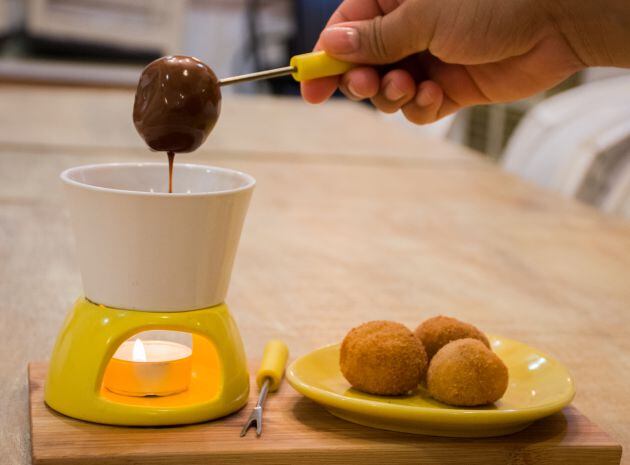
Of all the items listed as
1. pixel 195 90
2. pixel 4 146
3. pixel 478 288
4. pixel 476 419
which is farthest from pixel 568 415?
pixel 4 146

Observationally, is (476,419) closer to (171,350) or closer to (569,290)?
(171,350)

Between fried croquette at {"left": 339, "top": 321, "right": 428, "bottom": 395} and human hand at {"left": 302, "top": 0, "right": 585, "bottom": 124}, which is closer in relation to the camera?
fried croquette at {"left": 339, "top": 321, "right": 428, "bottom": 395}

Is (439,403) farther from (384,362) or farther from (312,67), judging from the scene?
(312,67)

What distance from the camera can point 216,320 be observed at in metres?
0.70

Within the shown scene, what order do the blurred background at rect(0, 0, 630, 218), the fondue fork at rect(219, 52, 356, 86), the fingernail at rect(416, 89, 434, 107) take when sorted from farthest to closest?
the blurred background at rect(0, 0, 630, 218)
the fingernail at rect(416, 89, 434, 107)
the fondue fork at rect(219, 52, 356, 86)

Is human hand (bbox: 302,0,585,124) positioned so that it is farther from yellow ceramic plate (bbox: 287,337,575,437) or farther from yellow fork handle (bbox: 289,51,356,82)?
yellow ceramic plate (bbox: 287,337,575,437)

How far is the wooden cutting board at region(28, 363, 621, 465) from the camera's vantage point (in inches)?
24.2

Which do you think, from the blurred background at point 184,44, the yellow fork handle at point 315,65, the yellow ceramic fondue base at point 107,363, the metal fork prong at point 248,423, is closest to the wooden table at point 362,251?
the yellow ceramic fondue base at point 107,363

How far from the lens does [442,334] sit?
2.45ft

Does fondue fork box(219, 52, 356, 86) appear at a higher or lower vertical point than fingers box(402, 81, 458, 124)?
higher

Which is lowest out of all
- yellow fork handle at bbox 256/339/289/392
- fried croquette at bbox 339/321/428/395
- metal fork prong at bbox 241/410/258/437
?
metal fork prong at bbox 241/410/258/437

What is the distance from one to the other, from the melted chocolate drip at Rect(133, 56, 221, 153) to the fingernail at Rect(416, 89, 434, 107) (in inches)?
17.4

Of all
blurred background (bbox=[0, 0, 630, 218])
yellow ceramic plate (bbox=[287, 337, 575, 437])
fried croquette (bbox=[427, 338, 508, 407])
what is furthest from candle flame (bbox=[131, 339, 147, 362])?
blurred background (bbox=[0, 0, 630, 218])

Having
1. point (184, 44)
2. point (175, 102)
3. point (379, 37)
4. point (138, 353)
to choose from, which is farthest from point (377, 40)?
point (184, 44)
